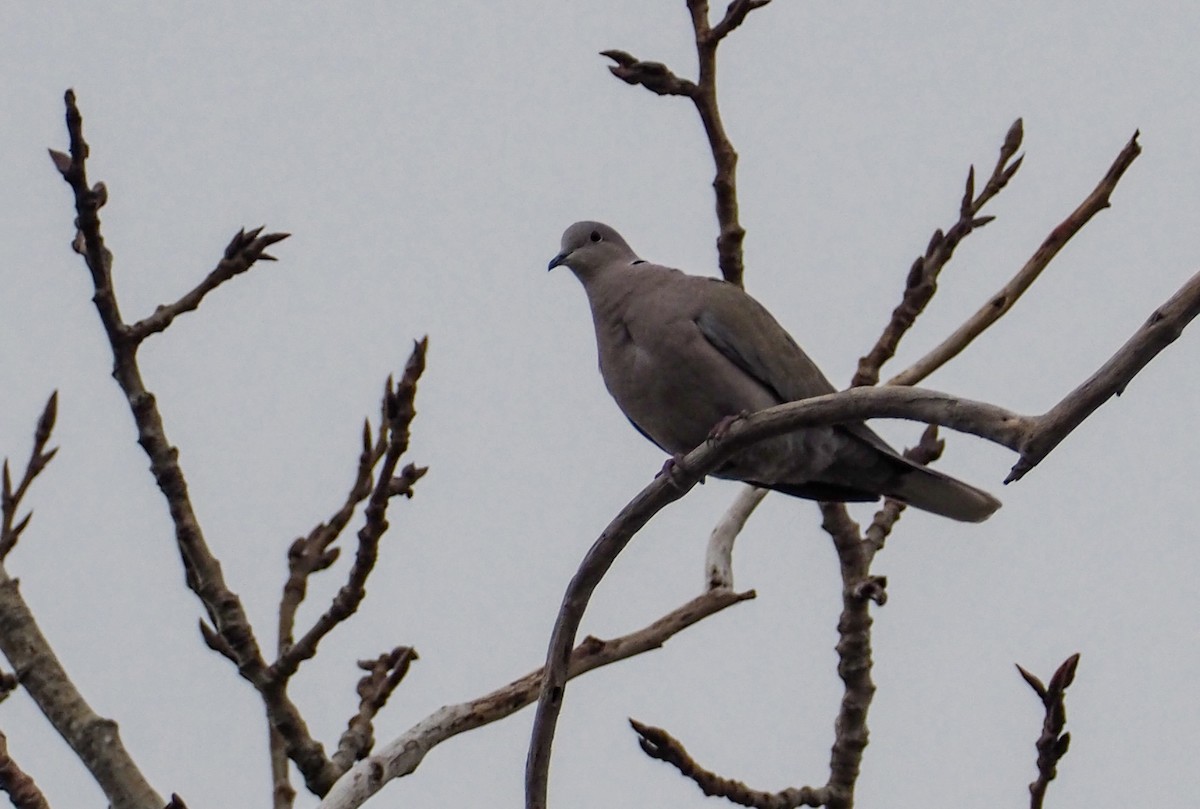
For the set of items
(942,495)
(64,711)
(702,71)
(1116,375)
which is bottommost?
(64,711)

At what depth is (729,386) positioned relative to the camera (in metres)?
4.38

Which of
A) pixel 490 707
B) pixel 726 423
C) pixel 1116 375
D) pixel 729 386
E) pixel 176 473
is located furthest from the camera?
pixel 729 386

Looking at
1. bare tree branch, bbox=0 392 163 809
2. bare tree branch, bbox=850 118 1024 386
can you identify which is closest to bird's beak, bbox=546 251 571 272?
bare tree branch, bbox=850 118 1024 386

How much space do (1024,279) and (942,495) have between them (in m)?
0.70

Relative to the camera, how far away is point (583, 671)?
3738mm

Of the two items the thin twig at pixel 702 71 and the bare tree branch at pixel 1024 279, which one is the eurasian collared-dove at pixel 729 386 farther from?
the thin twig at pixel 702 71

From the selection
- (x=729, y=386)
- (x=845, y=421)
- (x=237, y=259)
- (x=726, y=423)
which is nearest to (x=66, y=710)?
(x=237, y=259)

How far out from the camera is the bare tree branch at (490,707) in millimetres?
3264

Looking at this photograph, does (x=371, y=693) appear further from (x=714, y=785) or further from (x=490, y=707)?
(x=714, y=785)

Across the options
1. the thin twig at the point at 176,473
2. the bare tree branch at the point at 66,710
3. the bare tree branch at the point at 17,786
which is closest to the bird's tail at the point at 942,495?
the thin twig at the point at 176,473

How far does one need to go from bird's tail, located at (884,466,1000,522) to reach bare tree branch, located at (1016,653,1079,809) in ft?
5.15

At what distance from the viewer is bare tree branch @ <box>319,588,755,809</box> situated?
10.7 feet

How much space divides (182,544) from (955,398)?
5.00ft

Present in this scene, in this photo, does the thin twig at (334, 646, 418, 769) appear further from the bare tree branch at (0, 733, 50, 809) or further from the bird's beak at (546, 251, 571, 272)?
the bird's beak at (546, 251, 571, 272)
